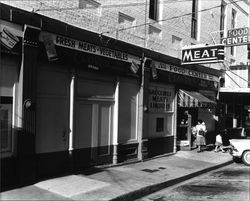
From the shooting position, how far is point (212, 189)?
30.7 ft

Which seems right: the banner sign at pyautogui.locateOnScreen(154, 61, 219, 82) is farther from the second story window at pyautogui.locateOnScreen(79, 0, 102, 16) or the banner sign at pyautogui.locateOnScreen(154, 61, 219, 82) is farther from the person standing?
the second story window at pyautogui.locateOnScreen(79, 0, 102, 16)

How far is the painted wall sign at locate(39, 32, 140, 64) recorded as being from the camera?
30.7ft

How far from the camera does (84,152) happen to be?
10.5 metres

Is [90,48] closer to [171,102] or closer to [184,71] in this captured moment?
[171,102]

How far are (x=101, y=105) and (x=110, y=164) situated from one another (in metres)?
1.97

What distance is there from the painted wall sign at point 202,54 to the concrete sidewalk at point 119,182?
4.02 metres

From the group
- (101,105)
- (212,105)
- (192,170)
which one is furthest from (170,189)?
(212,105)

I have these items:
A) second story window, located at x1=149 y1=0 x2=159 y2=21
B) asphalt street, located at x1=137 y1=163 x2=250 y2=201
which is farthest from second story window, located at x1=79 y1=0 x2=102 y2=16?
asphalt street, located at x1=137 y1=163 x2=250 y2=201

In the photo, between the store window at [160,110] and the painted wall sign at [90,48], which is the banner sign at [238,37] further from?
the painted wall sign at [90,48]

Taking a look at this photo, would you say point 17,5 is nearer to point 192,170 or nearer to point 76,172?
point 76,172

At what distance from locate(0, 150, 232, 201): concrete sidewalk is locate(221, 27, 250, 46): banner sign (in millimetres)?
5390

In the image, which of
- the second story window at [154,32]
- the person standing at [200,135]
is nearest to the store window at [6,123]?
the second story window at [154,32]

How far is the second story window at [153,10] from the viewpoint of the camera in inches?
539

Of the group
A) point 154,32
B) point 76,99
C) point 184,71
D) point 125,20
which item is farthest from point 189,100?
point 76,99
